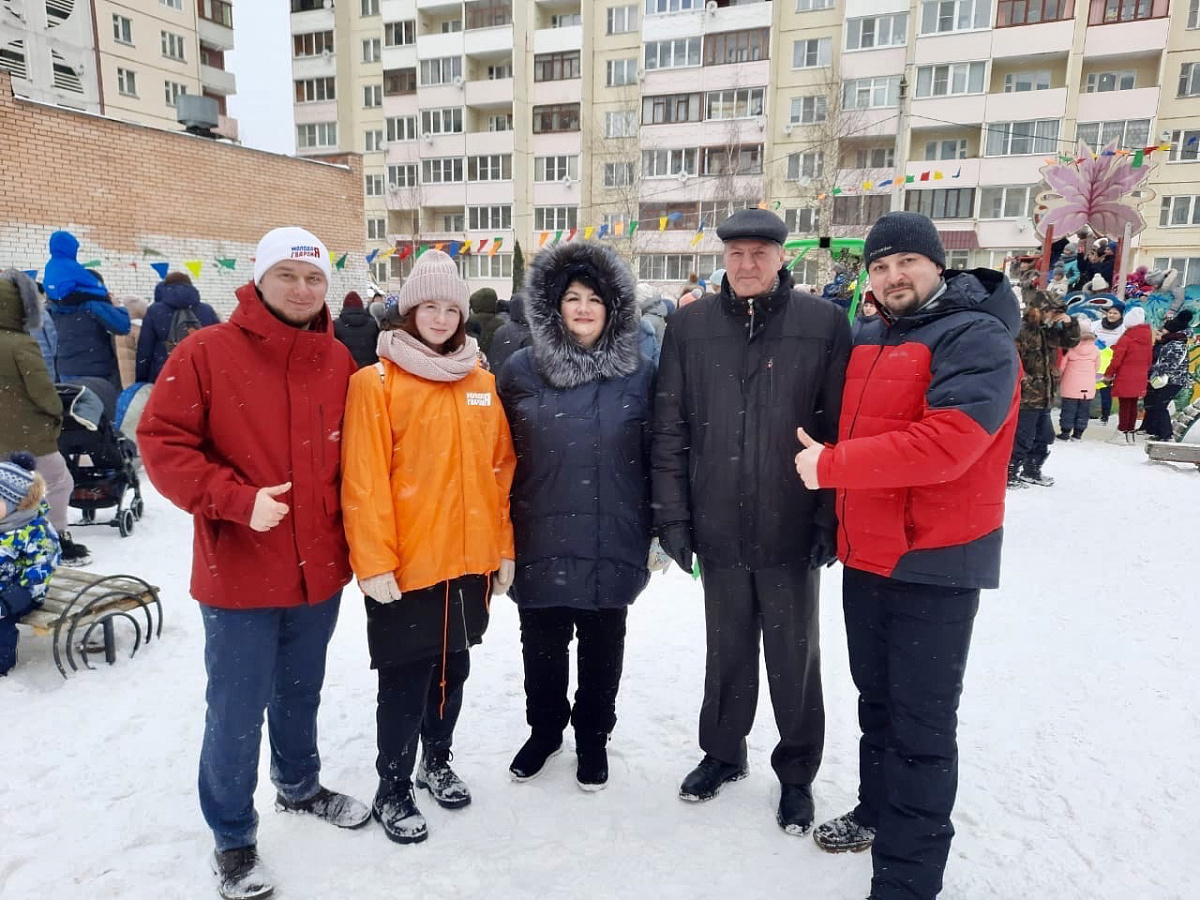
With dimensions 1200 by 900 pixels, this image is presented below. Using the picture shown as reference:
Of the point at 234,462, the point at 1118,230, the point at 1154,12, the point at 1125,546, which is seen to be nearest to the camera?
the point at 234,462

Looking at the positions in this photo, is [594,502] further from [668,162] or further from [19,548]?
[668,162]

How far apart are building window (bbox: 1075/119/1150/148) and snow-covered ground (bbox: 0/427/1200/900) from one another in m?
31.8

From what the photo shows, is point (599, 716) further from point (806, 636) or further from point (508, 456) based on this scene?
point (508, 456)

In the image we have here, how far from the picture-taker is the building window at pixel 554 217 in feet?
117

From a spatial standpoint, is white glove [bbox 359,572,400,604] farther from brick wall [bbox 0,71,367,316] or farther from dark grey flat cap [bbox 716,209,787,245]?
brick wall [bbox 0,71,367,316]

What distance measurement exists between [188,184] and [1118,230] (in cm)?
1728

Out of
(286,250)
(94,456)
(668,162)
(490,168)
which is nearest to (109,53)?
(490,168)

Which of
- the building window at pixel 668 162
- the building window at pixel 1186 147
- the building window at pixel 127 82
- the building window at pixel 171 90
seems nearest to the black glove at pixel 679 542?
the building window at pixel 668 162

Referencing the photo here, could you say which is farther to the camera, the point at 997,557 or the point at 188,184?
the point at 188,184

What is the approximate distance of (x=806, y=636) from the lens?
2.68m

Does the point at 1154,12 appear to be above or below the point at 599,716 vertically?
above

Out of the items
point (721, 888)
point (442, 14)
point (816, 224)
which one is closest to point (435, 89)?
point (442, 14)

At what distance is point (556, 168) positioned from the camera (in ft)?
117

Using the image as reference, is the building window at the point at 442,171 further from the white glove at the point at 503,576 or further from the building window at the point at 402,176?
the white glove at the point at 503,576
